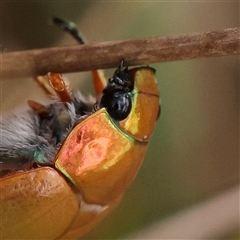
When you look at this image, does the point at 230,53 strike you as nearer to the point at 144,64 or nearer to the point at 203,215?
the point at 144,64

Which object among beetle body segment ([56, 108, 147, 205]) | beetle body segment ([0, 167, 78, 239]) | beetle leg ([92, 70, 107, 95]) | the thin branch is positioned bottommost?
beetle body segment ([0, 167, 78, 239])

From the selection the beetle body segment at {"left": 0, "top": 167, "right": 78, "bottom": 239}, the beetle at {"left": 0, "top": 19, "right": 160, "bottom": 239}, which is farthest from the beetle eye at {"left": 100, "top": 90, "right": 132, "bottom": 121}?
the beetle body segment at {"left": 0, "top": 167, "right": 78, "bottom": 239}

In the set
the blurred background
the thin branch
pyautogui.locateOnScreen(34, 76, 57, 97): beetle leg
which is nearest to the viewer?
the thin branch

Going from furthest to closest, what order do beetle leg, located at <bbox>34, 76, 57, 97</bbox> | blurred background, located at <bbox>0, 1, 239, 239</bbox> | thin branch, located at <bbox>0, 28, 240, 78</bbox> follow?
blurred background, located at <bbox>0, 1, 239, 239</bbox>
beetle leg, located at <bbox>34, 76, 57, 97</bbox>
thin branch, located at <bbox>0, 28, 240, 78</bbox>

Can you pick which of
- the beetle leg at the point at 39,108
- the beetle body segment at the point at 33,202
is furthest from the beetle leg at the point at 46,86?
the beetle body segment at the point at 33,202

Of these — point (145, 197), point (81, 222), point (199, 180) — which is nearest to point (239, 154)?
point (199, 180)

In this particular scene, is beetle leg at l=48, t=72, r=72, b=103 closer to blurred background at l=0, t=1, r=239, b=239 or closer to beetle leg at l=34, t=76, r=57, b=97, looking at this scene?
beetle leg at l=34, t=76, r=57, b=97
